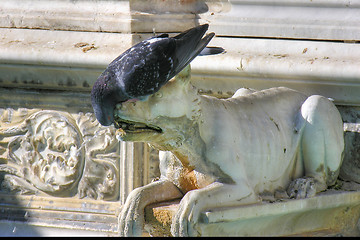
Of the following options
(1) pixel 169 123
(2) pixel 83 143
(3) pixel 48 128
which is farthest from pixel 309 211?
(3) pixel 48 128

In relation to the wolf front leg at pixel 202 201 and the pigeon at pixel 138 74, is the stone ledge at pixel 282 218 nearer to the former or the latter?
the wolf front leg at pixel 202 201

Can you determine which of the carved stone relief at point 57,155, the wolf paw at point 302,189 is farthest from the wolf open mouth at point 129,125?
the carved stone relief at point 57,155

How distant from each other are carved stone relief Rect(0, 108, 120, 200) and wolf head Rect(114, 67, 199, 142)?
0.91m

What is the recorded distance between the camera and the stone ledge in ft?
9.91

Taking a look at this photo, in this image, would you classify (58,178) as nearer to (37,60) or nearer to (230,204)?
(37,60)

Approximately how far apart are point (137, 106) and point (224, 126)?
35cm

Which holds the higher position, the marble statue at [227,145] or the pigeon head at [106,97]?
the pigeon head at [106,97]

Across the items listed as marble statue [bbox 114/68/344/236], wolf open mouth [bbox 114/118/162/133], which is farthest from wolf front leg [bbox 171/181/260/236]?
wolf open mouth [bbox 114/118/162/133]

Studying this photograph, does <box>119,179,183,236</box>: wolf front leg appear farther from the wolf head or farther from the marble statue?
the wolf head

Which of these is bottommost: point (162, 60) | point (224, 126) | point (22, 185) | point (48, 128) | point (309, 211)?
point (22, 185)

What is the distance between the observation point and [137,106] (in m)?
2.91

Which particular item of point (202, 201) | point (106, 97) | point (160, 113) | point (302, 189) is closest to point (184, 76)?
point (160, 113)

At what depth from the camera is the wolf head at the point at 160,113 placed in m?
2.91

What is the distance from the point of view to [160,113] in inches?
116
